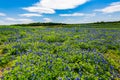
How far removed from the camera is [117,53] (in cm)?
1285

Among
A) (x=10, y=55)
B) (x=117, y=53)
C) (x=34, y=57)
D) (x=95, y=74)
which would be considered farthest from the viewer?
(x=117, y=53)

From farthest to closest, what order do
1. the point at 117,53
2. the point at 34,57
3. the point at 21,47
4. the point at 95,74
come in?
the point at 117,53 → the point at 21,47 → the point at 34,57 → the point at 95,74

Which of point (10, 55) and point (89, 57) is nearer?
point (89, 57)

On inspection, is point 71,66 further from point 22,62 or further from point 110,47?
point 110,47

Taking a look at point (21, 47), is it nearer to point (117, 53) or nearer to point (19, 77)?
point (19, 77)

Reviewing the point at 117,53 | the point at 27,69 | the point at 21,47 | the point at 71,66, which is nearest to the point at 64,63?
the point at 71,66

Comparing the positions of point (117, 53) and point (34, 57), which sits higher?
point (34, 57)

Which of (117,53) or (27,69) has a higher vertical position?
(27,69)

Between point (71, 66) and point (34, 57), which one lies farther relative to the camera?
point (34, 57)

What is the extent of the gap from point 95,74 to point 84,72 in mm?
451

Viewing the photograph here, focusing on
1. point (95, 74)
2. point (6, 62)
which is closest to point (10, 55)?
point (6, 62)

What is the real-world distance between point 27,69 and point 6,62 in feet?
8.81

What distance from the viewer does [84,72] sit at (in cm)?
753

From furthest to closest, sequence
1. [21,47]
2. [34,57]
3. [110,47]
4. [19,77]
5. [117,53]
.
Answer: [110,47]
[117,53]
[21,47]
[34,57]
[19,77]
